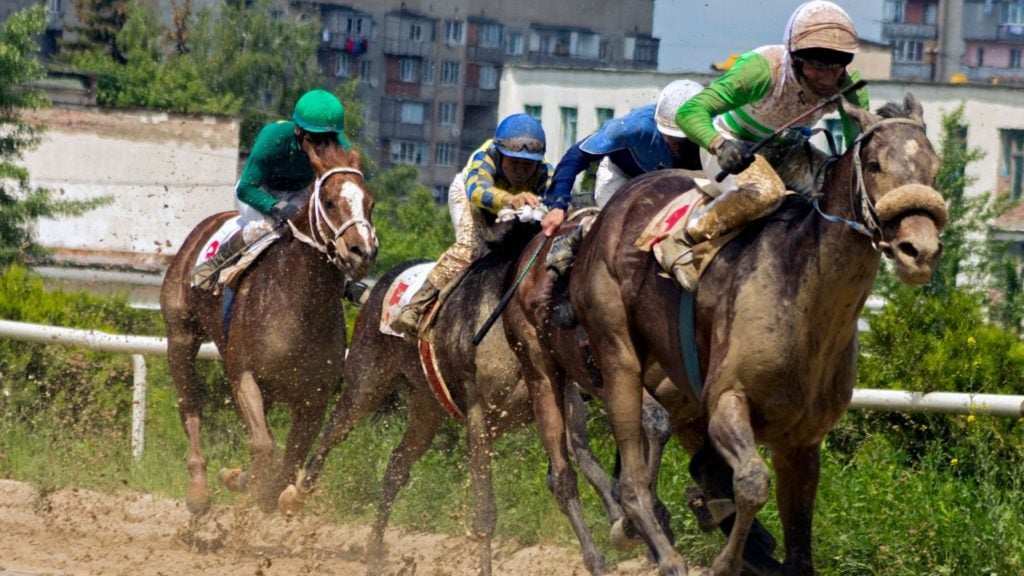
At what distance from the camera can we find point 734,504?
688cm

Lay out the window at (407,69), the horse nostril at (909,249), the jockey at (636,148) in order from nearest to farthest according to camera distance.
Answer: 1. the horse nostril at (909,249)
2. the jockey at (636,148)
3. the window at (407,69)

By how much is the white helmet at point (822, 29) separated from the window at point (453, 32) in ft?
191

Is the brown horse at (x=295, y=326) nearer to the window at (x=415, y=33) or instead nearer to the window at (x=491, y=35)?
the window at (x=491, y=35)

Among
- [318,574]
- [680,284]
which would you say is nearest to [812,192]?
[680,284]

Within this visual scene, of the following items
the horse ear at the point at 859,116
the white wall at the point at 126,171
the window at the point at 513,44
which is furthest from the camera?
the window at the point at 513,44

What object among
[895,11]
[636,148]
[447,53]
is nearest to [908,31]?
[895,11]

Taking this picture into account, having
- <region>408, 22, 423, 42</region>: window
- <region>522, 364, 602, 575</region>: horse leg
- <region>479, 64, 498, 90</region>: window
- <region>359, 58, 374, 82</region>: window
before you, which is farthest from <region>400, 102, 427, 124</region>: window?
<region>522, 364, 602, 575</region>: horse leg

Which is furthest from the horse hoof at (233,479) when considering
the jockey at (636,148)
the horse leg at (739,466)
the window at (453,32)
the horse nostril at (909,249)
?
the window at (453,32)

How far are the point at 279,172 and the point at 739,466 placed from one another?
512 centimetres

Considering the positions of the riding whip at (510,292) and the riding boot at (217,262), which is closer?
the riding whip at (510,292)

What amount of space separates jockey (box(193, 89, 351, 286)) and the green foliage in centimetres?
2357

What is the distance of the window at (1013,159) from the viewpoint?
45344mm

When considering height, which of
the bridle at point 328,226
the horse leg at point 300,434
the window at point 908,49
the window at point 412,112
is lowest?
the horse leg at point 300,434

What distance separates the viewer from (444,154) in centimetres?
7181
